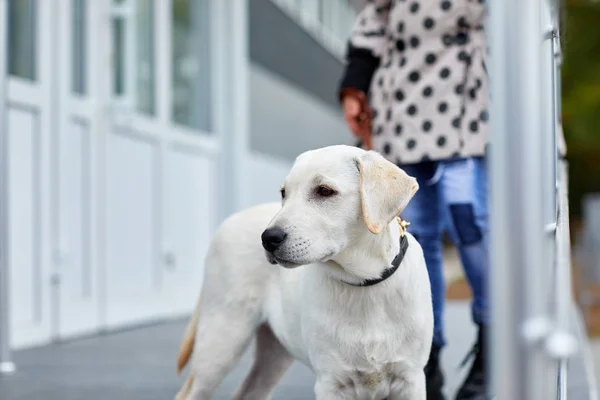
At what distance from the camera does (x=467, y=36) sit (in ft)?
9.03

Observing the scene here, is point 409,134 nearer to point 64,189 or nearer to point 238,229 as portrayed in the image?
point 238,229

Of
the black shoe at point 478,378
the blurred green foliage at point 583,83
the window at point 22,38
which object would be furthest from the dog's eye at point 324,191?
the blurred green foliage at point 583,83

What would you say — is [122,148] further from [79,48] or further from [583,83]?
[583,83]

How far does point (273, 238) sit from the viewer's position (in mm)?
1805

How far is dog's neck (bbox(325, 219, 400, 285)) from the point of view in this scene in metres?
1.93

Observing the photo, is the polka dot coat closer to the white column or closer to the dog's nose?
the dog's nose

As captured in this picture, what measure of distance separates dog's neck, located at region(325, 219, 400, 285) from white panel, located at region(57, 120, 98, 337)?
3.40 m

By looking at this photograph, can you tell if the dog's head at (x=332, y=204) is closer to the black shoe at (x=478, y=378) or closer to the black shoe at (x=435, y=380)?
the black shoe at (x=435, y=380)

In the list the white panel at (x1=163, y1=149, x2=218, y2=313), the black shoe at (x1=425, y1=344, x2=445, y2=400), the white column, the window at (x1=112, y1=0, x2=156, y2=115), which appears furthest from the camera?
the white column

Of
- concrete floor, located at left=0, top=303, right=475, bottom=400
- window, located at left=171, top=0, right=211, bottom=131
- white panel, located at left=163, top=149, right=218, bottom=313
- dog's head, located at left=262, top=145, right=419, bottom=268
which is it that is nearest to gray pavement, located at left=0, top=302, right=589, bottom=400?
concrete floor, located at left=0, top=303, right=475, bottom=400

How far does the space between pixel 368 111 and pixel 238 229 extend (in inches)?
27.2

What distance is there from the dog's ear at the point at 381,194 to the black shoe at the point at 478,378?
3.55 feet

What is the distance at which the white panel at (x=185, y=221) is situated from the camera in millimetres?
6551

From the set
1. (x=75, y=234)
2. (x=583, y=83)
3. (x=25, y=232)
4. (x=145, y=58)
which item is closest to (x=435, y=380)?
(x=25, y=232)
